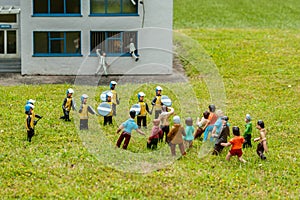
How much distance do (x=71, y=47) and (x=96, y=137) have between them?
41.0 ft

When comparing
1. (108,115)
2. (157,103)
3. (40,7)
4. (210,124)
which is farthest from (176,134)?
(40,7)

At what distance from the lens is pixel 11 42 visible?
104ft

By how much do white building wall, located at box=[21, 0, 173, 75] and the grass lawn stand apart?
2263 mm

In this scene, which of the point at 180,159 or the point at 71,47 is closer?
the point at 180,159

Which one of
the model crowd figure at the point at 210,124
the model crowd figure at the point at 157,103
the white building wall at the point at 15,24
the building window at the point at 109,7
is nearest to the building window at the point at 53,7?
the building window at the point at 109,7

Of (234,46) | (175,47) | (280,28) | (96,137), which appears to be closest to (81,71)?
(175,47)

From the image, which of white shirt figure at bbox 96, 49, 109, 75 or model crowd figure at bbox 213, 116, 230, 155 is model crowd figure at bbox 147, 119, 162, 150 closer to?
model crowd figure at bbox 213, 116, 230, 155

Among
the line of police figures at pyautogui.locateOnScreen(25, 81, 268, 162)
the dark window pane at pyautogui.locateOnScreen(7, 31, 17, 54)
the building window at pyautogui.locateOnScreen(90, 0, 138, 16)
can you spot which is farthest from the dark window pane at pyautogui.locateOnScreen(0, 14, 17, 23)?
the line of police figures at pyautogui.locateOnScreen(25, 81, 268, 162)

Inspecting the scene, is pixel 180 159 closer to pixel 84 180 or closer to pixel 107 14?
pixel 84 180

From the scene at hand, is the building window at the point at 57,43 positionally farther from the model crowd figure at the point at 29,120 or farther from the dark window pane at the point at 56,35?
the model crowd figure at the point at 29,120

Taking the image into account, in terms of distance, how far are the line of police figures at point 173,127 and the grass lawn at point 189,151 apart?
1.10 ft

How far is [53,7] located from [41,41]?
6.43 ft

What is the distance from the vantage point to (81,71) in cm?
2984

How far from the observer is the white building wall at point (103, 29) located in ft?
97.4
